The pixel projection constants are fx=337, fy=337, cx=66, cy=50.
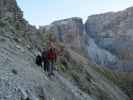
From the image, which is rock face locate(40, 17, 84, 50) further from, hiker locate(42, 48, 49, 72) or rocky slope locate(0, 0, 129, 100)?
hiker locate(42, 48, 49, 72)

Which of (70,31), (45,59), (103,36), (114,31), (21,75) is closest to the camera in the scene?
(21,75)

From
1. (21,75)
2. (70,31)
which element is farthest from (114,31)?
(21,75)

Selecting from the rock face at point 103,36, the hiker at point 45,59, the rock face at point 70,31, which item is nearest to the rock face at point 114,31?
the rock face at point 103,36

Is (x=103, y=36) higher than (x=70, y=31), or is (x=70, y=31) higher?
(x=70, y=31)

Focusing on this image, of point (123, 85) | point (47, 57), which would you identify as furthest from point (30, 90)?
point (123, 85)

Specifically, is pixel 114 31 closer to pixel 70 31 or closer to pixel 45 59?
pixel 70 31

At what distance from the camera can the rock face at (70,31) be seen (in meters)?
70.5

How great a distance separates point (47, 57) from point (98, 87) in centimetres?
1344

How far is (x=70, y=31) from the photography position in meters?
73.3

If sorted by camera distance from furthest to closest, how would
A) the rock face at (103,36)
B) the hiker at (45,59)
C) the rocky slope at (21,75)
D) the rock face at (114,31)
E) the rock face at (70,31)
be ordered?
the rock face at (114,31) < the rock face at (70,31) < the rock face at (103,36) < the hiker at (45,59) < the rocky slope at (21,75)

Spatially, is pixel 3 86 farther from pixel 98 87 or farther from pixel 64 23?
pixel 64 23

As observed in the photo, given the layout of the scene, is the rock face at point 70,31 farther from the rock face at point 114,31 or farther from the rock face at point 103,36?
the rock face at point 114,31

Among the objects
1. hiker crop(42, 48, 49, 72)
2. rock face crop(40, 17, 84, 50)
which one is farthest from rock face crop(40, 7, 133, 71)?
hiker crop(42, 48, 49, 72)

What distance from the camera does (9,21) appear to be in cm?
2558
